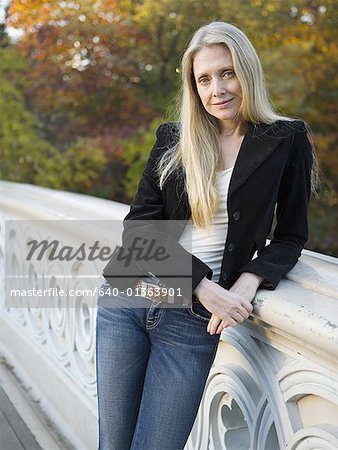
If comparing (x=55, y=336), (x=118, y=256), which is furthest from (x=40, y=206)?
(x=118, y=256)

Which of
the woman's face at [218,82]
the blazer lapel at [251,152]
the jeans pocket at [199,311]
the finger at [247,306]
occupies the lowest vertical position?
the jeans pocket at [199,311]

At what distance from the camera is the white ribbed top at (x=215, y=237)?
154cm

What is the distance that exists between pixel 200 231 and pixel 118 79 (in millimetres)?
8973

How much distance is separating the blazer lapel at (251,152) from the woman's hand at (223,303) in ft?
0.75

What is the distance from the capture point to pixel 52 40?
9.65m

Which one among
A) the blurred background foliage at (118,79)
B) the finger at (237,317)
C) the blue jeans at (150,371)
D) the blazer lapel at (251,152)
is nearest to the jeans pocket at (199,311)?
the blue jeans at (150,371)

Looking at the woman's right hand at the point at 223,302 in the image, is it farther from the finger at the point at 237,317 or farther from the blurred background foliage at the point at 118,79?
the blurred background foliage at the point at 118,79

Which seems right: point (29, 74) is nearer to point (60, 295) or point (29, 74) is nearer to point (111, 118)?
point (111, 118)

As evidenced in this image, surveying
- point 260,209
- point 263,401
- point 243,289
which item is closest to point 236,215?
point 260,209

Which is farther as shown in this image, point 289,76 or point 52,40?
point 52,40

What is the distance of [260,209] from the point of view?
4.88ft

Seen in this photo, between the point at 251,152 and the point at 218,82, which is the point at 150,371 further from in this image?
the point at 218,82

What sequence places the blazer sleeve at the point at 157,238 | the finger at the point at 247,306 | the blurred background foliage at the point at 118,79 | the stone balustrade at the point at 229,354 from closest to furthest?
the stone balustrade at the point at 229,354
the finger at the point at 247,306
the blazer sleeve at the point at 157,238
the blurred background foliage at the point at 118,79

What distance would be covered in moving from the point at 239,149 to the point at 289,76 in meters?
7.88
